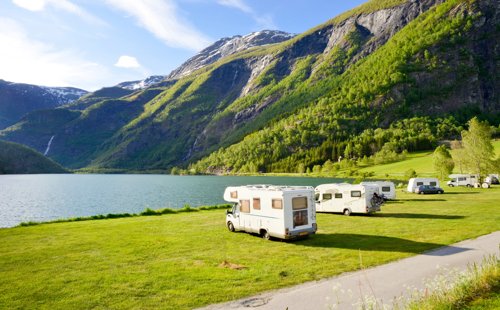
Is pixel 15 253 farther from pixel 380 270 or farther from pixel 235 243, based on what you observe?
pixel 380 270

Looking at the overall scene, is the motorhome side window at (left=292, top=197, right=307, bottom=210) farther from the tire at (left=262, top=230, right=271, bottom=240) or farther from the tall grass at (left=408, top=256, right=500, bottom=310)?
the tall grass at (left=408, top=256, right=500, bottom=310)

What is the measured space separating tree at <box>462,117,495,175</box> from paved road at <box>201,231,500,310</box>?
5969 cm

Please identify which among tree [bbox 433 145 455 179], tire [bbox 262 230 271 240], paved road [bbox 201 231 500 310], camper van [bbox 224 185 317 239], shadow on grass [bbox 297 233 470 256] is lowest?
paved road [bbox 201 231 500 310]

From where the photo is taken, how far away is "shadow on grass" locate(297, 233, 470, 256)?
18.7 m

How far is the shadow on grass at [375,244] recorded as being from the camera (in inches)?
738

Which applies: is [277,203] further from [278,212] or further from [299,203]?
[299,203]

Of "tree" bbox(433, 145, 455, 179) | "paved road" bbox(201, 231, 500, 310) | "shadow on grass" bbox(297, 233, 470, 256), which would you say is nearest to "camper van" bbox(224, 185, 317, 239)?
"shadow on grass" bbox(297, 233, 470, 256)

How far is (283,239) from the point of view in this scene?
22672 mm

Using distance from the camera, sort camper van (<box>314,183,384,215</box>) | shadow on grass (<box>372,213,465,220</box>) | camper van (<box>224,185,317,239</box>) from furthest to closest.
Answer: camper van (<box>314,183,384,215</box>), shadow on grass (<box>372,213,465,220</box>), camper van (<box>224,185,317,239</box>)

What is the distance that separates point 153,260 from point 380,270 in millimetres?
10868

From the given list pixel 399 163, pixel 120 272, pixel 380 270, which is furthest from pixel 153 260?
pixel 399 163

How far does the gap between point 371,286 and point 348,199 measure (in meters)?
23.0

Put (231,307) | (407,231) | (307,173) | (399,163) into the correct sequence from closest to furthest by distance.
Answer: (231,307) < (407,231) < (399,163) < (307,173)

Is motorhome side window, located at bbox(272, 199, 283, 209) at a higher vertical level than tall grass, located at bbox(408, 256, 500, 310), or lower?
higher
